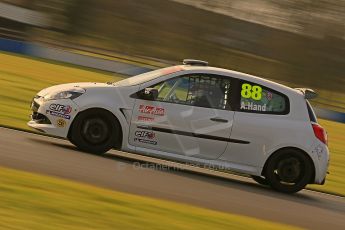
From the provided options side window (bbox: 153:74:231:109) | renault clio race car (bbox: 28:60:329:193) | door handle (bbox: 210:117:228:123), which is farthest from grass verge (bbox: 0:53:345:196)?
side window (bbox: 153:74:231:109)

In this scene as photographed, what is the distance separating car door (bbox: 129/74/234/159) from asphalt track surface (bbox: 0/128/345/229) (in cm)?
41

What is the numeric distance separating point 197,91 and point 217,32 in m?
50.2

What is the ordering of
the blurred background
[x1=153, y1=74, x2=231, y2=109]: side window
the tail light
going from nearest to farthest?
[x1=153, y1=74, x2=231, y2=109]: side window < the tail light < the blurred background

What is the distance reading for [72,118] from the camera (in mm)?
9742

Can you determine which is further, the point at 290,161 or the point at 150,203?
the point at 290,161

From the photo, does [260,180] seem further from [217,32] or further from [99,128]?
[217,32]

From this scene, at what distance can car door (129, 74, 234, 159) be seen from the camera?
9.84 m

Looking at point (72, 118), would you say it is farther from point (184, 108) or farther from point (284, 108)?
point (284, 108)

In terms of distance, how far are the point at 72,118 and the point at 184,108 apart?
1.52 m

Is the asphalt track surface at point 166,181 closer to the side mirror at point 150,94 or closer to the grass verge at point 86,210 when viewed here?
the grass verge at point 86,210

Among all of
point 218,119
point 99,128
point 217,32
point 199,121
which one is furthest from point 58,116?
point 217,32

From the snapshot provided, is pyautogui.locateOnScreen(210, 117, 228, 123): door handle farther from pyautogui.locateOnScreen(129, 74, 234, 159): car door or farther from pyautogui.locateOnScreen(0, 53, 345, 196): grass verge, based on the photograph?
pyautogui.locateOnScreen(0, 53, 345, 196): grass verge

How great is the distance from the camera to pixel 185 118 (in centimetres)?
988

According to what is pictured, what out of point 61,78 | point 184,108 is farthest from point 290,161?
point 61,78
